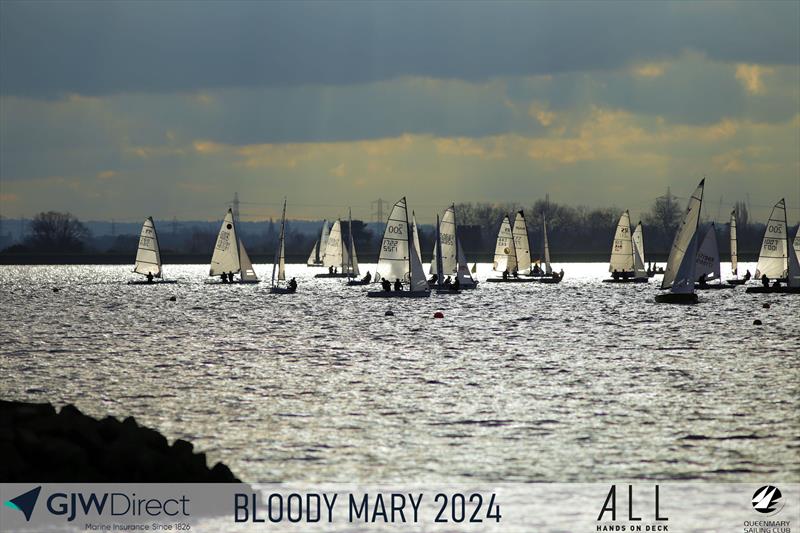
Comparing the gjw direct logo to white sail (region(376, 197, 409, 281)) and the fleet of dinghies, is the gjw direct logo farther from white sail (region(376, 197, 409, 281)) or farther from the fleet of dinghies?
white sail (region(376, 197, 409, 281))

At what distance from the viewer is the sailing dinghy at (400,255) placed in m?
97.7

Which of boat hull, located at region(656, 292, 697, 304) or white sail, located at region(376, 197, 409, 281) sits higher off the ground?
white sail, located at region(376, 197, 409, 281)

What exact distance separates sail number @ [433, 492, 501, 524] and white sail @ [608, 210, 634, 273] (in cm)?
11653

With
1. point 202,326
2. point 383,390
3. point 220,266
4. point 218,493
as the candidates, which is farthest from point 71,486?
point 220,266

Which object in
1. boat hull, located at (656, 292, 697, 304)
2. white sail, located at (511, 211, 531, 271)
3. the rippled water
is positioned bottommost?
the rippled water

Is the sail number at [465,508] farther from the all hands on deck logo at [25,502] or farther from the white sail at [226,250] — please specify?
the white sail at [226,250]

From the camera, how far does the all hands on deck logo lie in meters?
21.1

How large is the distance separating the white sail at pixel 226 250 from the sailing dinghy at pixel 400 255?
30.8 m

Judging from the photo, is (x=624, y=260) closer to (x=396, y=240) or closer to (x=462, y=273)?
(x=462, y=273)

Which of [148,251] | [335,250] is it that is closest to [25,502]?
[148,251]

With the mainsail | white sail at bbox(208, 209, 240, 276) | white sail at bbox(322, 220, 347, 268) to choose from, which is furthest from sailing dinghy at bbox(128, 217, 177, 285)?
the mainsail

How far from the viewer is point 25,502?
21.1 m

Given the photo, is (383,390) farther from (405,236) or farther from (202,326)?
(405,236)

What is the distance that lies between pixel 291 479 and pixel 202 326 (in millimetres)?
58047
